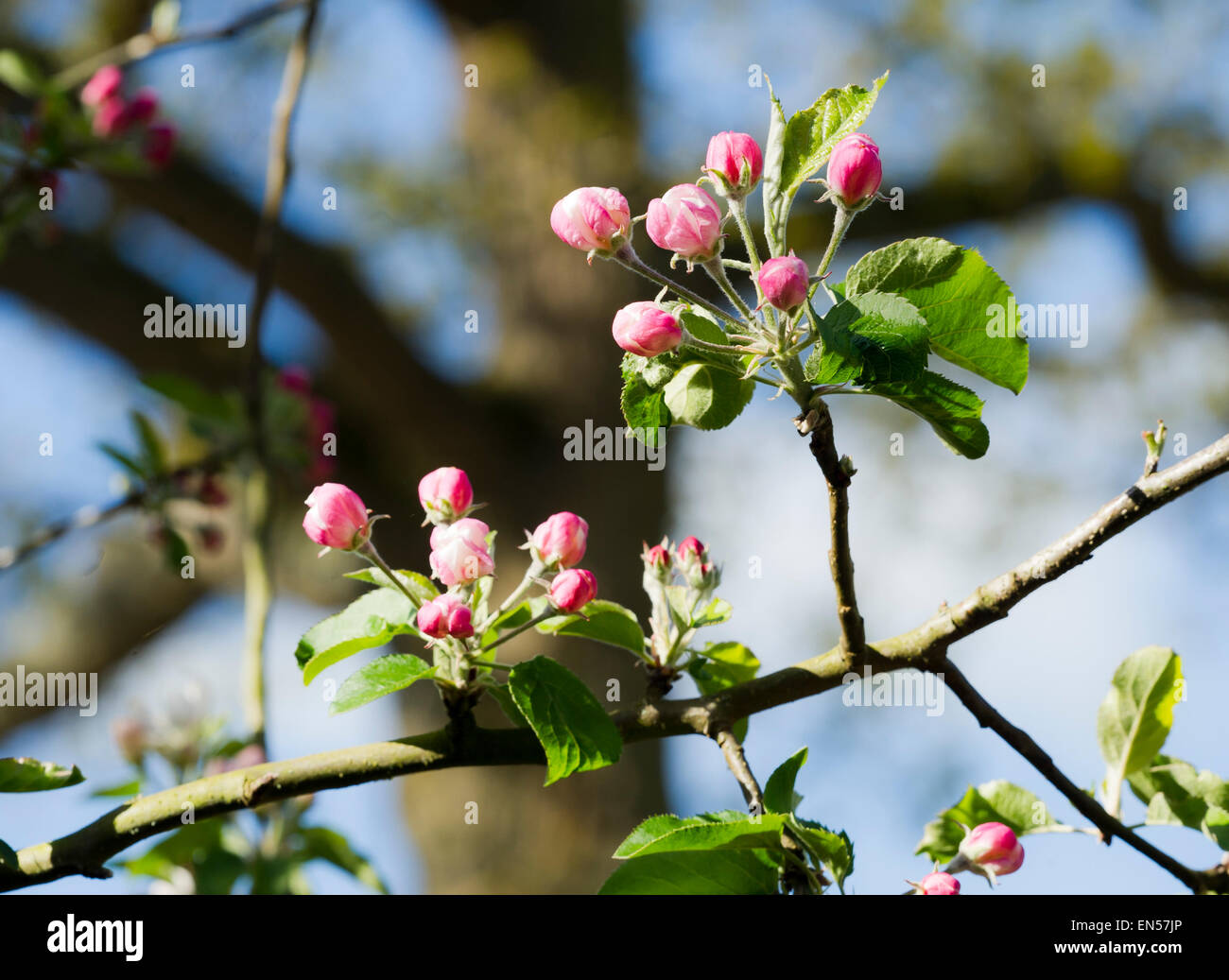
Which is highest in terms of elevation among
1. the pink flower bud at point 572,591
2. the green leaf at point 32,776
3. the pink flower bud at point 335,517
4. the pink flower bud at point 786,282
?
the pink flower bud at point 786,282

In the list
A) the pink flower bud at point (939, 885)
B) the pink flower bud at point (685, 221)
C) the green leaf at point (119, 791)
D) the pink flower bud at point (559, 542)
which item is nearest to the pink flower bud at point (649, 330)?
the pink flower bud at point (685, 221)

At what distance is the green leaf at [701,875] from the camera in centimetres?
49

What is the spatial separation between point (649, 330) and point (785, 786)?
0.24 m

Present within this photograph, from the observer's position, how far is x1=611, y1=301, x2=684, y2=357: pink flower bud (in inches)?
18.4

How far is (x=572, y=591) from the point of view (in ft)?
1.72

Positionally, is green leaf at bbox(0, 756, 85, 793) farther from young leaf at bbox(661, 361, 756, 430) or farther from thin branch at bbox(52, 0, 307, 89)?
thin branch at bbox(52, 0, 307, 89)

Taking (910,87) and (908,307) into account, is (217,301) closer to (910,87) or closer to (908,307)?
(910,87)

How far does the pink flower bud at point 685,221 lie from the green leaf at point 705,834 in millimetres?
254

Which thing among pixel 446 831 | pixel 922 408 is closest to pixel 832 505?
pixel 922 408

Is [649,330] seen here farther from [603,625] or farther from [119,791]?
[119,791]

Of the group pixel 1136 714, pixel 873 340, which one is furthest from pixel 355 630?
pixel 1136 714

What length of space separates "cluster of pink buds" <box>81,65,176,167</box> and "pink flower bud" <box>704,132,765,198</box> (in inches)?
43.4

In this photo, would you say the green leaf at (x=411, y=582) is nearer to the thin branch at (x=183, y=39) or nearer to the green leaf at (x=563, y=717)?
the green leaf at (x=563, y=717)

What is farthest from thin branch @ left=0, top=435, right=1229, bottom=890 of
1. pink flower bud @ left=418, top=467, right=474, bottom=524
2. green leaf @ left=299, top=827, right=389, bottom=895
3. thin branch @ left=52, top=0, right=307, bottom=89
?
thin branch @ left=52, top=0, right=307, bottom=89
